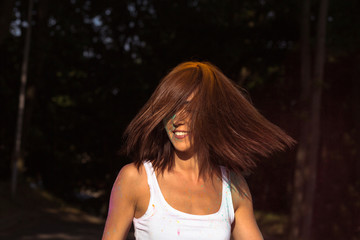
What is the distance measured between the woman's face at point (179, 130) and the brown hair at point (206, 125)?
2 cm

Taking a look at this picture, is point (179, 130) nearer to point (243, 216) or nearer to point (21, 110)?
point (243, 216)

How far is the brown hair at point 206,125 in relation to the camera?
2570mm

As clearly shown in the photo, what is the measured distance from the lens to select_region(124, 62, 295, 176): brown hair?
8.43 feet

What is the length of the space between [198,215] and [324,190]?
21180 millimetres

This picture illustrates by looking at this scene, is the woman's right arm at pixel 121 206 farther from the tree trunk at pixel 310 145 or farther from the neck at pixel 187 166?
the tree trunk at pixel 310 145

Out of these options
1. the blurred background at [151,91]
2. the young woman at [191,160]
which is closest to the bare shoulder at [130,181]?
the young woman at [191,160]

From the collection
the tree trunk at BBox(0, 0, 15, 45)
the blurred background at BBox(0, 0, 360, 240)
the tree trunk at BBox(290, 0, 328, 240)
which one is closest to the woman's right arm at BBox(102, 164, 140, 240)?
the blurred background at BBox(0, 0, 360, 240)

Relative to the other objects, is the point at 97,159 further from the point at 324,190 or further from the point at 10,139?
the point at 324,190

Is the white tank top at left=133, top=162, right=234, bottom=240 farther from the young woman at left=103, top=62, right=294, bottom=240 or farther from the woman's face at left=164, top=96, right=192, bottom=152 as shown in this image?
the woman's face at left=164, top=96, right=192, bottom=152

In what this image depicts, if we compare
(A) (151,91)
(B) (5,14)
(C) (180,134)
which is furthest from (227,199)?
(A) (151,91)

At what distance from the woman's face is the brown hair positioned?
0.07 ft

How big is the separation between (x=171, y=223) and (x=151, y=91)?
76.5 feet

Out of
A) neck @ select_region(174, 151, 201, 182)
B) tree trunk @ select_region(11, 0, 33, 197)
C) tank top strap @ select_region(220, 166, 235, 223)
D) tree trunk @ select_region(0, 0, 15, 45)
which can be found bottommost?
tree trunk @ select_region(11, 0, 33, 197)

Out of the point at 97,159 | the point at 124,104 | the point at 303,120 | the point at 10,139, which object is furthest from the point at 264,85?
the point at 10,139
